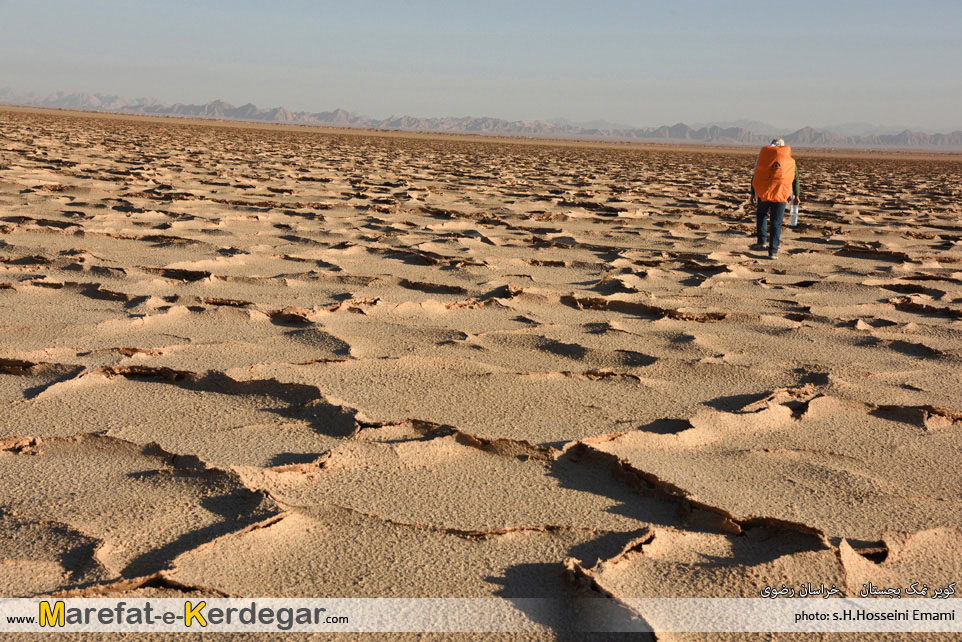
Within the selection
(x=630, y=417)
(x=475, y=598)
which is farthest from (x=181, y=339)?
(x=475, y=598)

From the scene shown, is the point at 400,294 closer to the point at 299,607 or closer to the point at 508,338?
the point at 508,338

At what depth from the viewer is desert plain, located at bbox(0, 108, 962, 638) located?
1610mm

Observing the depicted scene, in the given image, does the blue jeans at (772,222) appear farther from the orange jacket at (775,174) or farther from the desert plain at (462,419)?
the desert plain at (462,419)

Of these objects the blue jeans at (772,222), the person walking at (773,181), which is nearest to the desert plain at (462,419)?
the blue jeans at (772,222)

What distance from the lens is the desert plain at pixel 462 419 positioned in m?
1.61

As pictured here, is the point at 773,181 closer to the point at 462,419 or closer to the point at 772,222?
the point at 772,222

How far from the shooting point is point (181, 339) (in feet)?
9.68

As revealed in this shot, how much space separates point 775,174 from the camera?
5.63 m

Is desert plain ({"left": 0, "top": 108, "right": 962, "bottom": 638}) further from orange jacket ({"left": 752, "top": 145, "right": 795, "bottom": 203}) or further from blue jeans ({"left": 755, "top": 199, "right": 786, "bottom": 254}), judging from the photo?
orange jacket ({"left": 752, "top": 145, "right": 795, "bottom": 203})

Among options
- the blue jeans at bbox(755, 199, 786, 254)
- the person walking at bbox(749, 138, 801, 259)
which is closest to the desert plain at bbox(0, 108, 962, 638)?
the blue jeans at bbox(755, 199, 786, 254)

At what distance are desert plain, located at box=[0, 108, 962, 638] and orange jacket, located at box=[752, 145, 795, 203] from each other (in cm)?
70

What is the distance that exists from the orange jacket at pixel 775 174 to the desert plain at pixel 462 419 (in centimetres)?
70

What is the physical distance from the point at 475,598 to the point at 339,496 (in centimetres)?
47

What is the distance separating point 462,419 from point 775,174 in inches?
162
